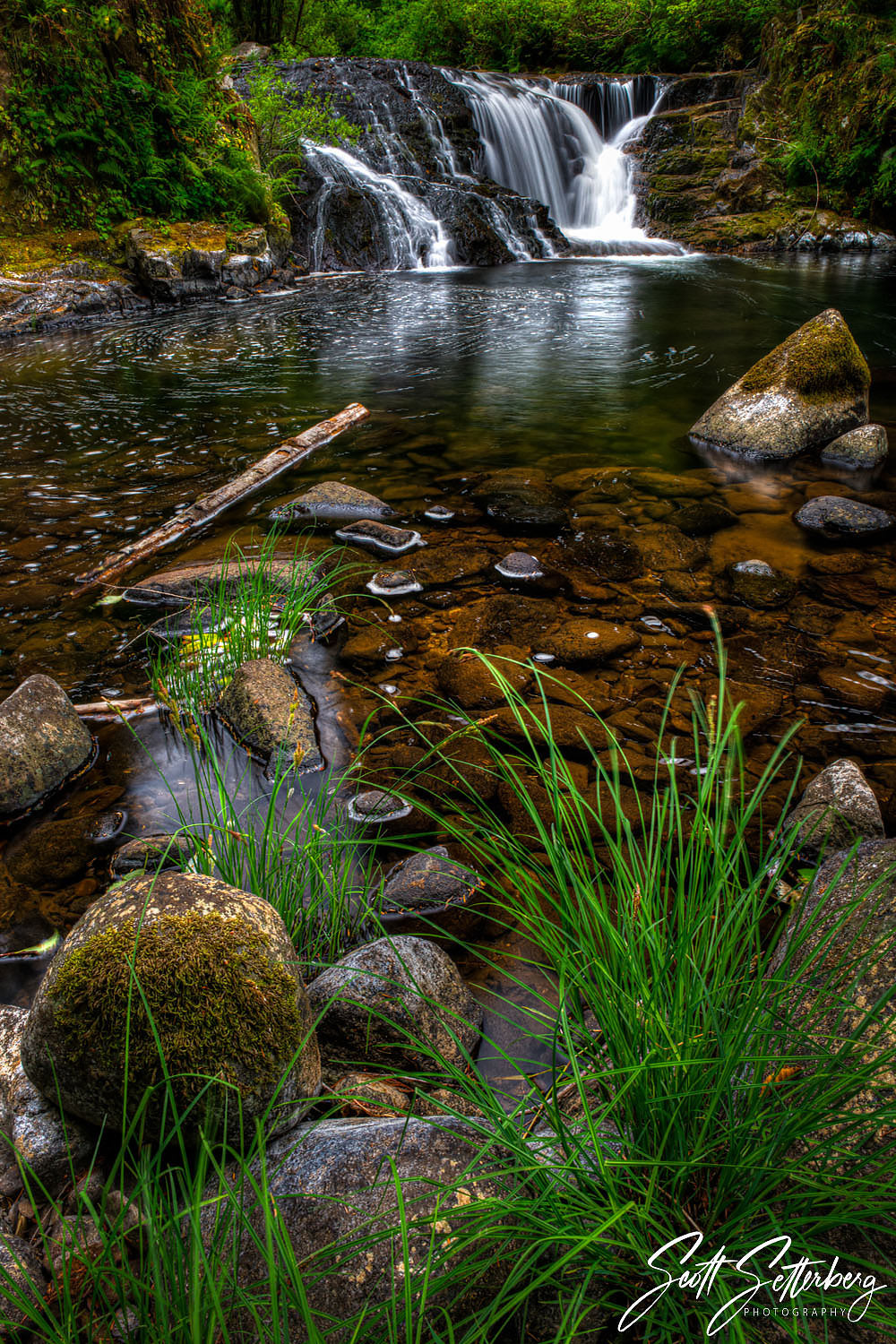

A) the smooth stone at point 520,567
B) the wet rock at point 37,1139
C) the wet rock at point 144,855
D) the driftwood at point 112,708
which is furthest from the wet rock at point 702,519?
the wet rock at point 37,1139

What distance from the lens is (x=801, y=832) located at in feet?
8.30

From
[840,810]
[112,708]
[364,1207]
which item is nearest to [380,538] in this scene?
[112,708]

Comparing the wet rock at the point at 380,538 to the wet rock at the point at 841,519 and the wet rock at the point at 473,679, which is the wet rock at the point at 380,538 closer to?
the wet rock at the point at 473,679

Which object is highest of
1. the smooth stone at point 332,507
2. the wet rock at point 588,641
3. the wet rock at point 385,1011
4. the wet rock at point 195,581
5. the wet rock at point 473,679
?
the smooth stone at point 332,507

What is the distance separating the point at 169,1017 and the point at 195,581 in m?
3.11

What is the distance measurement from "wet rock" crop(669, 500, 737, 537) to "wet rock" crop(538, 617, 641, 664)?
147 cm

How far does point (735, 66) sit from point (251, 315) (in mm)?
22045

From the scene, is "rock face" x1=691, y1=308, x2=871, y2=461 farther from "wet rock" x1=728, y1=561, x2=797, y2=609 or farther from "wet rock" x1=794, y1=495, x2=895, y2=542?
"wet rock" x1=728, y1=561, x2=797, y2=609

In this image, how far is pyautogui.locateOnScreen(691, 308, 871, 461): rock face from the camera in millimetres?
6152

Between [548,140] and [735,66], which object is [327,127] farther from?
[735,66]

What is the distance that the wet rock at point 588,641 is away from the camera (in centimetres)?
381

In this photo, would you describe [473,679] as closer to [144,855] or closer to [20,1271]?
[144,855]

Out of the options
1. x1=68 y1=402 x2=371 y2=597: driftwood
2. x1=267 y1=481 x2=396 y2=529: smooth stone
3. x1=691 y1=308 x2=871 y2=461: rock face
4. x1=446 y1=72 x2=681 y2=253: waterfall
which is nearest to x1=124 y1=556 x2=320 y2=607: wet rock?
x1=68 y1=402 x2=371 y2=597: driftwood

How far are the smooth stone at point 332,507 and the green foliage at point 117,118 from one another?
12.2m
